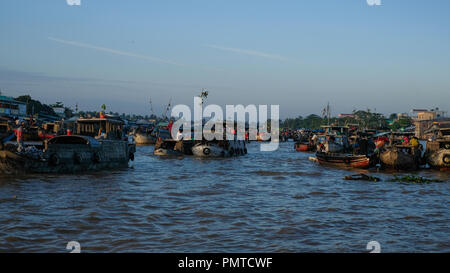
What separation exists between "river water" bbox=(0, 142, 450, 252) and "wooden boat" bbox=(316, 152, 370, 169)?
8095mm

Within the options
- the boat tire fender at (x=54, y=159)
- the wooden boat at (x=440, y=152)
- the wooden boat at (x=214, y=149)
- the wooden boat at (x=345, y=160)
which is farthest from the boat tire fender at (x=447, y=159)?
the boat tire fender at (x=54, y=159)

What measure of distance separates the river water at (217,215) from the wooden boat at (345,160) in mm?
8095

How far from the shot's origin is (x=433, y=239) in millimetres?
11047

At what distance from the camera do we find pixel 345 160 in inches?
1247

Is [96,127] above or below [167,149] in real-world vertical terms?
above

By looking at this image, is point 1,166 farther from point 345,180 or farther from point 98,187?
point 345,180

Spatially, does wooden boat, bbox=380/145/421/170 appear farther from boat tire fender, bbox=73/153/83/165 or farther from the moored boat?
boat tire fender, bbox=73/153/83/165

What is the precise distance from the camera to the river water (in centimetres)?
1036

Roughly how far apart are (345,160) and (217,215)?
20.2m

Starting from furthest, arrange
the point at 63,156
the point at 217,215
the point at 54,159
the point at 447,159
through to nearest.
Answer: the point at 447,159 → the point at 63,156 → the point at 54,159 → the point at 217,215

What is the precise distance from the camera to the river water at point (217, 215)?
1036cm

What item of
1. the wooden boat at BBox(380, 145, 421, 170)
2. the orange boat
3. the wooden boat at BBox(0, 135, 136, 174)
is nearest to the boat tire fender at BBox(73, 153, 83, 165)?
the wooden boat at BBox(0, 135, 136, 174)

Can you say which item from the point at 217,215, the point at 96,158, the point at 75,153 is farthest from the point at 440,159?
the point at 75,153

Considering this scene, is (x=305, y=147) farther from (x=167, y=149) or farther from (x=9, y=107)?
(x=9, y=107)
